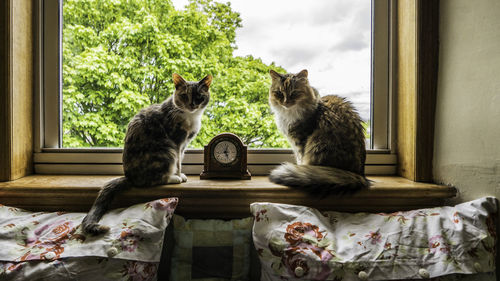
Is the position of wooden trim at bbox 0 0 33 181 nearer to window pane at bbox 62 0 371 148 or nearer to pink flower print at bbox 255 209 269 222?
window pane at bbox 62 0 371 148

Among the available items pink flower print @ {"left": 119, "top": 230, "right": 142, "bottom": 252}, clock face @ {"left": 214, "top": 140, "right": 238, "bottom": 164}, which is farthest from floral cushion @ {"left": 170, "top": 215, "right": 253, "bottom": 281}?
clock face @ {"left": 214, "top": 140, "right": 238, "bottom": 164}

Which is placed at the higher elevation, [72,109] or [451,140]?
[72,109]

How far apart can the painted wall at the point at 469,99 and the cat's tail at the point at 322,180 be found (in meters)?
0.33

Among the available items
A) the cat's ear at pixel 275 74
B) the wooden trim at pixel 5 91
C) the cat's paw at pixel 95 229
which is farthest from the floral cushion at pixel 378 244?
the wooden trim at pixel 5 91

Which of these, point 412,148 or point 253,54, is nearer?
point 412,148

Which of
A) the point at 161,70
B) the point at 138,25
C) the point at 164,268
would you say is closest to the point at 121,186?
the point at 164,268

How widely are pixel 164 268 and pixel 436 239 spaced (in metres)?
0.88

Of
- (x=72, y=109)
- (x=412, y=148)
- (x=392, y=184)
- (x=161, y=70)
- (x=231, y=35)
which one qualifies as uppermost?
(x=231, y=35)

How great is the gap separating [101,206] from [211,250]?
40 cm

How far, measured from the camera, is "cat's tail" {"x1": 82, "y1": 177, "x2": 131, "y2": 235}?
2.69 ft

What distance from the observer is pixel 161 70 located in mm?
1371

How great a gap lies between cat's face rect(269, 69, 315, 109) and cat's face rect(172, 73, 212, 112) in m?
0.31

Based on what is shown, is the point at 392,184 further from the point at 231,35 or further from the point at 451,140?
the point at 231,35

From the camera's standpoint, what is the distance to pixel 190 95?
1136 mm
